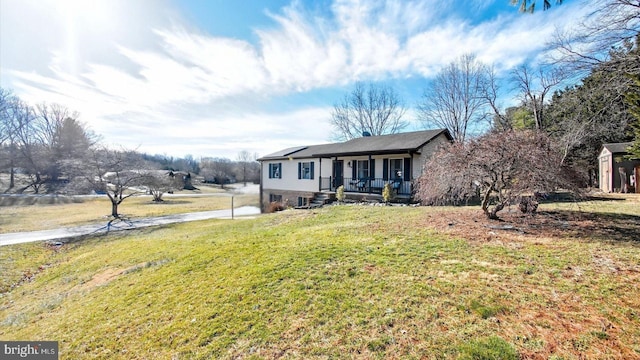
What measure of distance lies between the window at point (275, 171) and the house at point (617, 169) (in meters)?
21.5

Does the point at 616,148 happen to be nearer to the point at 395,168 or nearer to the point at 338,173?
the point at 395,168

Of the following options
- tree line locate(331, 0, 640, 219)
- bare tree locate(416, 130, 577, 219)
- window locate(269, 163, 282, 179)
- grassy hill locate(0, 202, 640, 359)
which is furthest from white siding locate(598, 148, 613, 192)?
window locate(269, 163, 282, 179)

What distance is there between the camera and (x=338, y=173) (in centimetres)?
1820

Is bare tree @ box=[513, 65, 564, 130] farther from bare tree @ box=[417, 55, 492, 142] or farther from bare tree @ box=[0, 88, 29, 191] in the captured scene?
bare tree @ box=[0, 88, 29, 191]

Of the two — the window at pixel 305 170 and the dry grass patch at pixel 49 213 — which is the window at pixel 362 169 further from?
the dry grass patch at pixel 49 213

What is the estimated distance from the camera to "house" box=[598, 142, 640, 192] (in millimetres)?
15578

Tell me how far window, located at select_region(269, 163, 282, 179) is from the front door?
5.37 m

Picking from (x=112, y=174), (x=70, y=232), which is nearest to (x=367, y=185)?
(x=70, y=232)

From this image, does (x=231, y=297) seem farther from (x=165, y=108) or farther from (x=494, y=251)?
(x=165, y=108)

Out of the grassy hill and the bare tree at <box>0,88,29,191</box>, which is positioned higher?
the bare tree at <box>0,88,29,191</box>

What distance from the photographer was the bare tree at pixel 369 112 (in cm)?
3170

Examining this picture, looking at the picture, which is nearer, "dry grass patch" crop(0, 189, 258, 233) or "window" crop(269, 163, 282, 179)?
"dry grass patch" crop(0, 189, 258, 233)

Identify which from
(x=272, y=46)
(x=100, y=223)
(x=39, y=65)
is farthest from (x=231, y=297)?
(x=100, y=223)

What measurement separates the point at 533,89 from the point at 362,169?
656 inches
